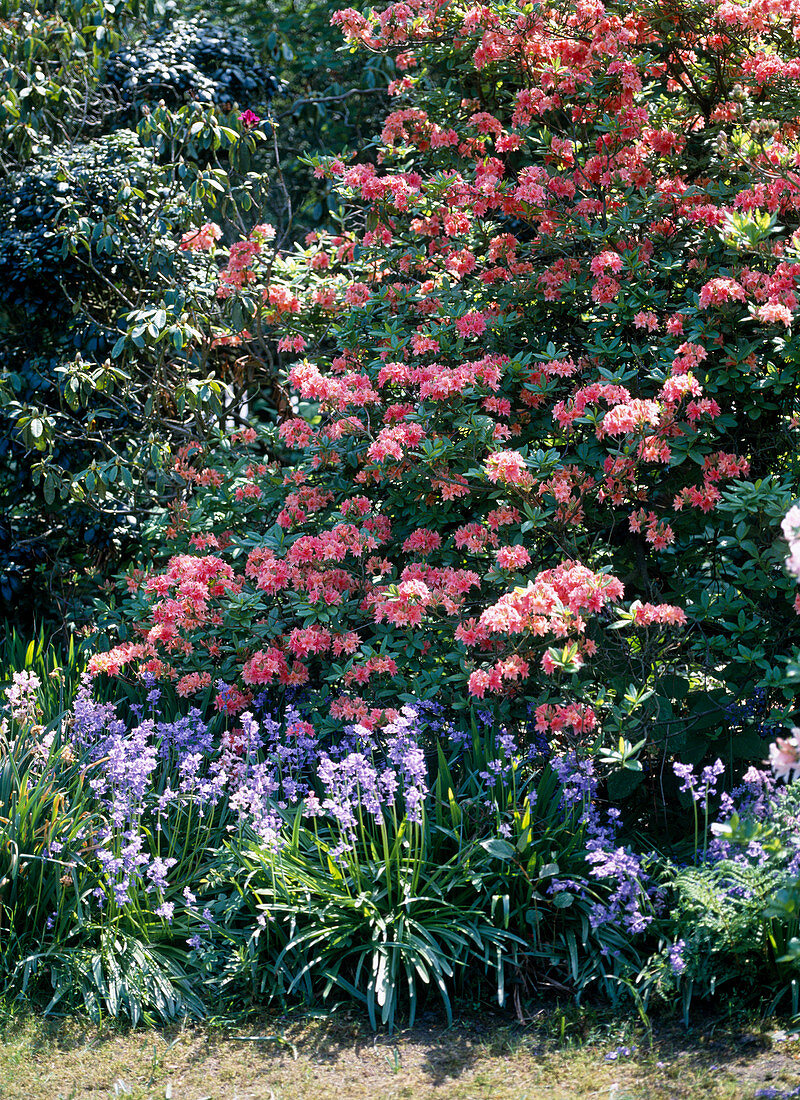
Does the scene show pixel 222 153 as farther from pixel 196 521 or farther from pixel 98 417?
pixel 196 521

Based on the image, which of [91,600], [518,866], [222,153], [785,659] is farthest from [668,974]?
[222,153]

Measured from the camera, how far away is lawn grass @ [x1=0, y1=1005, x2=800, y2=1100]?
2.69 meters

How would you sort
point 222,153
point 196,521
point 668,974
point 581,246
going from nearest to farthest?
point 668,974, point 581,246, point 196,521, point 222,153

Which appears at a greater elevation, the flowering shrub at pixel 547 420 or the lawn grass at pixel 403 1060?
the flowering shrub at pixel 547 420

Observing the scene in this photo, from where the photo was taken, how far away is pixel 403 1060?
285 centimetres

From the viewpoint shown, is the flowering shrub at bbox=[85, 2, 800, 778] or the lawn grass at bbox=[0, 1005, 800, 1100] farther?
the flowering shrub at bbox=[85, 2, 800, 778]

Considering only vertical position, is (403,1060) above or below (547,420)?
below

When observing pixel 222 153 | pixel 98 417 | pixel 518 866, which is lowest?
pixel 518 866

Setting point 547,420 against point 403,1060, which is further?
point 547,420

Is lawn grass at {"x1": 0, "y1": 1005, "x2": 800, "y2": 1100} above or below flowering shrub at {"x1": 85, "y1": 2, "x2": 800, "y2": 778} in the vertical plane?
below

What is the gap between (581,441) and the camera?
3.97m

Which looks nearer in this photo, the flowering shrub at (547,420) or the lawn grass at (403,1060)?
the lawn grass at (403,1060)

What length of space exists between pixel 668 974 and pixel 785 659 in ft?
3.36

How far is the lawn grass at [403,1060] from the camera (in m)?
2.69
